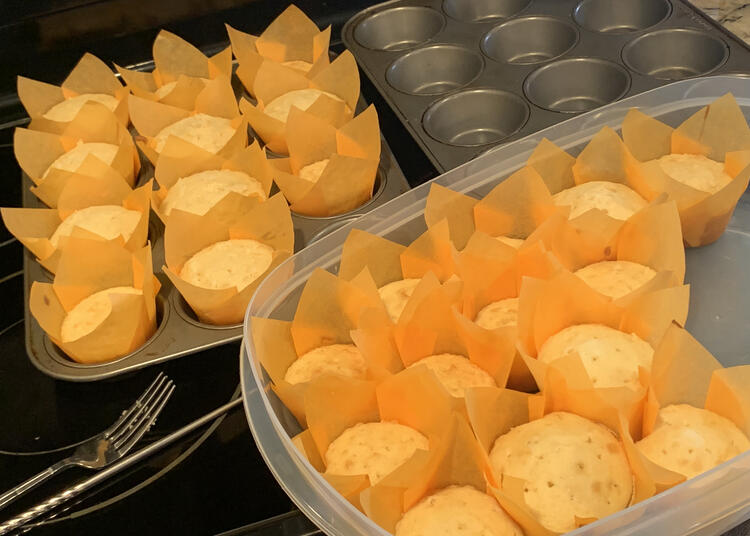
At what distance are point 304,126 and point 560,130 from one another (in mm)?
639

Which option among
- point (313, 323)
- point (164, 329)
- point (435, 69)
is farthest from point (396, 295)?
point (435, 69)

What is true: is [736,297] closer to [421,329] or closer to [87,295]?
[421,329]

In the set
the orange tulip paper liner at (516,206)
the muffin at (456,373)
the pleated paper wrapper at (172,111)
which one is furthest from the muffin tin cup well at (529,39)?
the muffin at (456,373)

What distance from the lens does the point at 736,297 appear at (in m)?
1.49

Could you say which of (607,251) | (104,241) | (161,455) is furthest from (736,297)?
(104,241)

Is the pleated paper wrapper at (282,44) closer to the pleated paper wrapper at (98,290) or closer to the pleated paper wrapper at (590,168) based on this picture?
the pleated paper wrapper at (98,290)

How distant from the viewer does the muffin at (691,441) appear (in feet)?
3.66

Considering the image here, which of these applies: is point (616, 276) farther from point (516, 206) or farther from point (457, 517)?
point (457, 517)

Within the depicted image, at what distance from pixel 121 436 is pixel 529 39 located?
5.70 ft

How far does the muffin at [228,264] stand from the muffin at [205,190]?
0.15 meters

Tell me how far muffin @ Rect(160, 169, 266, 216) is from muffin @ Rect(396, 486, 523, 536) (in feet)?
3.19

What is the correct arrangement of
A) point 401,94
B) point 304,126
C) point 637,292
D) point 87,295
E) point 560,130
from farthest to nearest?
1. point 401,94
2. point 304,126
3. point 87,295
4. point 560,130
5. point 637,292

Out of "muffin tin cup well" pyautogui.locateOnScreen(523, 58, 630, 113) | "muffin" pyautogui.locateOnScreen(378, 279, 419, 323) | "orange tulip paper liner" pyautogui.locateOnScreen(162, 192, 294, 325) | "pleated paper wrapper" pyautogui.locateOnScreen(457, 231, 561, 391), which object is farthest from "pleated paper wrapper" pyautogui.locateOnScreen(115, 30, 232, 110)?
"pleated paper wrapper" pyautogui.locateOnScreen(457, 231, 561, 391)

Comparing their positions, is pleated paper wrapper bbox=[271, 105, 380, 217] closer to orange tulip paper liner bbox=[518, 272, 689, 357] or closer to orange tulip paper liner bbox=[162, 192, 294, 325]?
orange tulip paper liner bbox=[162, 192, 294, 325]
